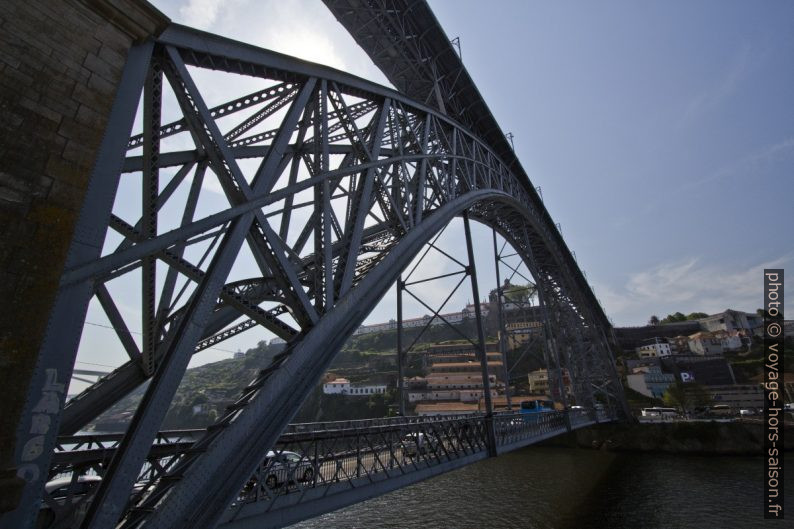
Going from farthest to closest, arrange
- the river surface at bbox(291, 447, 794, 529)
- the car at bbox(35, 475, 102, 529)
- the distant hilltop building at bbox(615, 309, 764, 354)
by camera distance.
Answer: the distant hilltop building at bbox(615, 309, 764, 354), the river surface at bbox(291, 447, 794, 529), the car at bbox(35, 475, 102, 529)

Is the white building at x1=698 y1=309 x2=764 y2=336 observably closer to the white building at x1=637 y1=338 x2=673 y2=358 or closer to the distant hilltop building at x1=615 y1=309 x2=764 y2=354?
the distant hilltop building at x1=615 y1=309 x2=764 y2=354

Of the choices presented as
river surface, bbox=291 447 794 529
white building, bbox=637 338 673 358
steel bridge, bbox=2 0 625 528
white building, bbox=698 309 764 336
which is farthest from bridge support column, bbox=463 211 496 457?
white building, bbox=698 309 764 336

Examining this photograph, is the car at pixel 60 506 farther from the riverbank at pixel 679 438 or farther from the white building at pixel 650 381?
the white building at pixel 650 381

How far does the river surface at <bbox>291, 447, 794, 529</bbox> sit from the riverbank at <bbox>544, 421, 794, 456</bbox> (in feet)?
9.70

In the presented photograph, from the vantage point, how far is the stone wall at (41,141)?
2.96 metres

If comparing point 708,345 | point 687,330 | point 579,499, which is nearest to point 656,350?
point 708,345

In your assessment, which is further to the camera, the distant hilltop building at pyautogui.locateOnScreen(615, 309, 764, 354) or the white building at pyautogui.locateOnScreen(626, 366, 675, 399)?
the distant hilltop building at pyautogui.locateOnScreen(615, 309, 764, 354)

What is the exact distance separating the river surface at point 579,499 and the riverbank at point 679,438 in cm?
296

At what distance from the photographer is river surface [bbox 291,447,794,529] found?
16.9 m

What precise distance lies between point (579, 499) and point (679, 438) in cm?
2229

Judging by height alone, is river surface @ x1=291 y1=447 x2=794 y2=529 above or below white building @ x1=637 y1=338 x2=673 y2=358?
below

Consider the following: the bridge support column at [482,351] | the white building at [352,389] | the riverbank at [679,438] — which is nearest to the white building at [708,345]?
the riverbank at [679,438]

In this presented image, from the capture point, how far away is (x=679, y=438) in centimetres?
3541

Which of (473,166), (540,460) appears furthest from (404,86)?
(540,460)
